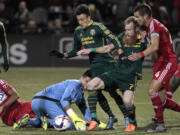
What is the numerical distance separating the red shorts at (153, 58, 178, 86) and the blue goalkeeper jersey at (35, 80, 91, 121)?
1.16 metres

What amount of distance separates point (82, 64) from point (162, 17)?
311 cm

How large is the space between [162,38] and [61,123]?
6.36 feet

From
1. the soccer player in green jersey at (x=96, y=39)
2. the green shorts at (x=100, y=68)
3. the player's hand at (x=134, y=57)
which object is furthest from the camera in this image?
the green shorts at (x=100, y=68)

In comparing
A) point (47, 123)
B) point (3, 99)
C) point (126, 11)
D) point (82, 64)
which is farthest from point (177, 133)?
Answer: point (126, 11)

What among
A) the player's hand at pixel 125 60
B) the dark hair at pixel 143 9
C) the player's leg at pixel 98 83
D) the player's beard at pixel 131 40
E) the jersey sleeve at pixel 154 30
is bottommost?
the player's leg at pixel 98 83

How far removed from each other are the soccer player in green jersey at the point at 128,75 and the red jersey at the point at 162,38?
0.25 metres

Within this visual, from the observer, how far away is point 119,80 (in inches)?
298

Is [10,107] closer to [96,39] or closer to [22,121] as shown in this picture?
[22,121]

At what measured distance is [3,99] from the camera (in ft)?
26.2

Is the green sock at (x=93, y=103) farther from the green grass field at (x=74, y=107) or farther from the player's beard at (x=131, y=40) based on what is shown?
the player's beard at (x=131, y=40)

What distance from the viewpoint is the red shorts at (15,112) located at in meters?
7.91

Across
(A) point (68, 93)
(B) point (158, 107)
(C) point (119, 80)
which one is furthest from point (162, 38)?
(A) point (68, 93)

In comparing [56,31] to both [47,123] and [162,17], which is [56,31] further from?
[47,123]

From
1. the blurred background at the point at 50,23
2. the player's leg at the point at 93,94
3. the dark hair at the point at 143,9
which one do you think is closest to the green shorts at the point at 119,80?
the player's leg at the point at 93,94
